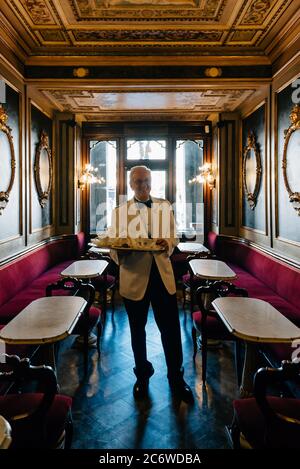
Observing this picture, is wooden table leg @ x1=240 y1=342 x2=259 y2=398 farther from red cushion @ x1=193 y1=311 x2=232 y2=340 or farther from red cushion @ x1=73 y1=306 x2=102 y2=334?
red cushion @ x1=73 y1=306 x2=102 y2=334

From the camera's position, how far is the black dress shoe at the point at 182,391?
230cm

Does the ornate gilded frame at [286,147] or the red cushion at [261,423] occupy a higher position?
the ornate gilded frame at [286,147]

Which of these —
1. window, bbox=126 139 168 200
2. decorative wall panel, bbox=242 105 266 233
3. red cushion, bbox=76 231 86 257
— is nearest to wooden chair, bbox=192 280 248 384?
decorative wall panel, bbox=242 105 266 233

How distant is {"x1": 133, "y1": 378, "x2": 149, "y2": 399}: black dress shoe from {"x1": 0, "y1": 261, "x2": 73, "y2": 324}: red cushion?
47.0 inches

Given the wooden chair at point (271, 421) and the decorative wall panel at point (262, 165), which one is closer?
the wooden chair at point (271, 421)

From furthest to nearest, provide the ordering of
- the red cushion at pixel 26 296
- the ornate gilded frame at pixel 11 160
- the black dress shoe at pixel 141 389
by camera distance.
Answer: the ornate gilded frame at pixel 11 160, the red cushion at pixel 26 296, the black dress shoe at pixel 141 389

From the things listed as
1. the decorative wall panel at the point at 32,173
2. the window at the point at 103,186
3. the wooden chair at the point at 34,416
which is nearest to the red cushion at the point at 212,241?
the window at the point at 103,186

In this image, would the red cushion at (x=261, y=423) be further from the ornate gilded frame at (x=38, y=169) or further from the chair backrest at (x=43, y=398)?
the ornate gilded frame at (x=38, y=169)

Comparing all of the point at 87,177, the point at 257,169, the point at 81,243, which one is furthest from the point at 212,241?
the point at 87,177

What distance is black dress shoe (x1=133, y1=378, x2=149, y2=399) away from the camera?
234 centimetres

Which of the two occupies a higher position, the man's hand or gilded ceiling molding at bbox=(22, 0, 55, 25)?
gilded ceiling molding at bbox=(22, 0, 55, 25)

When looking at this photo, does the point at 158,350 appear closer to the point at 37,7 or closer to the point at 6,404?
the point at 6,404

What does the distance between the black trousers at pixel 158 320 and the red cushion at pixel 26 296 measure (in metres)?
1.15

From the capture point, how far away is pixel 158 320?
2348 mm
